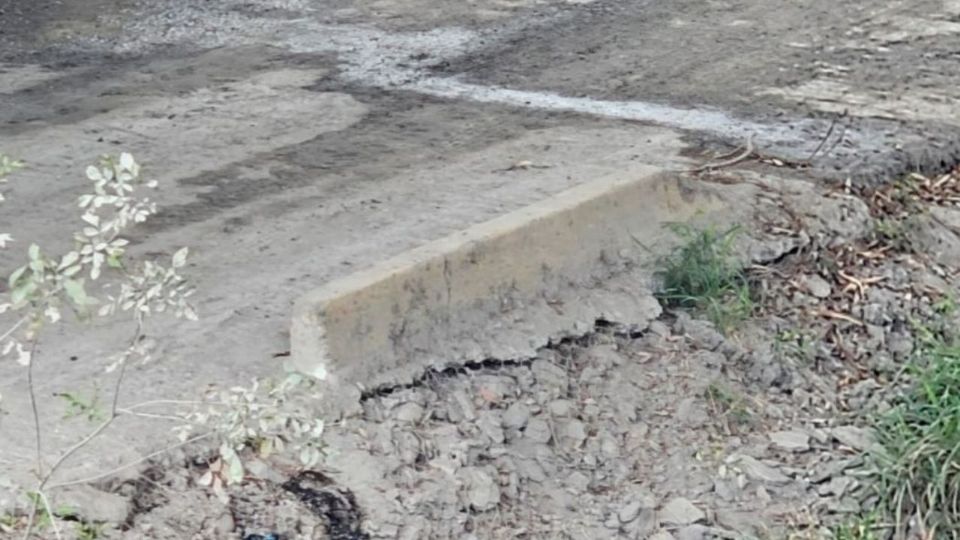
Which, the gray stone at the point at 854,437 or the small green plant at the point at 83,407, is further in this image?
the gray stone at the point at 854,437

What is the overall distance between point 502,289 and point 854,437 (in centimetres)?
105

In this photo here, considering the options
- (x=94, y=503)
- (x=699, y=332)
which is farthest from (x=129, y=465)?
(x=699, y=332)

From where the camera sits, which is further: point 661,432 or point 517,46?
point 517,46

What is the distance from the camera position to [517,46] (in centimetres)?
755

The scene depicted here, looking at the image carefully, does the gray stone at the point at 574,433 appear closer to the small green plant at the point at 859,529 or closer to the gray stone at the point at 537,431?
the gray stone at the point at 537,431

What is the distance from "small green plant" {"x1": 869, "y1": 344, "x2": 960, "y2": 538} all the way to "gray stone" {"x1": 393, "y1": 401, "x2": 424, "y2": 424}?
1189 millimetres

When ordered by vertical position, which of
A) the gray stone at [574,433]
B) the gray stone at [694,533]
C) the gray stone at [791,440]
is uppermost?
the gray stone at [574,433]

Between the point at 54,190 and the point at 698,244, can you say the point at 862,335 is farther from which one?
the point at 54,190

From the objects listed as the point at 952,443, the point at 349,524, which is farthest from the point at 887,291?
the point at 349,524

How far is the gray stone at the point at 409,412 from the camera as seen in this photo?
4141mm

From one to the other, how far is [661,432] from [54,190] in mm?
2347

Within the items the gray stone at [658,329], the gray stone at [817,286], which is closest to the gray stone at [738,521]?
the gray stone at [658,329]

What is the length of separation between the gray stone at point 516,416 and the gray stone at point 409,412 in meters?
0.23

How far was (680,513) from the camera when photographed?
4141 millimetres
